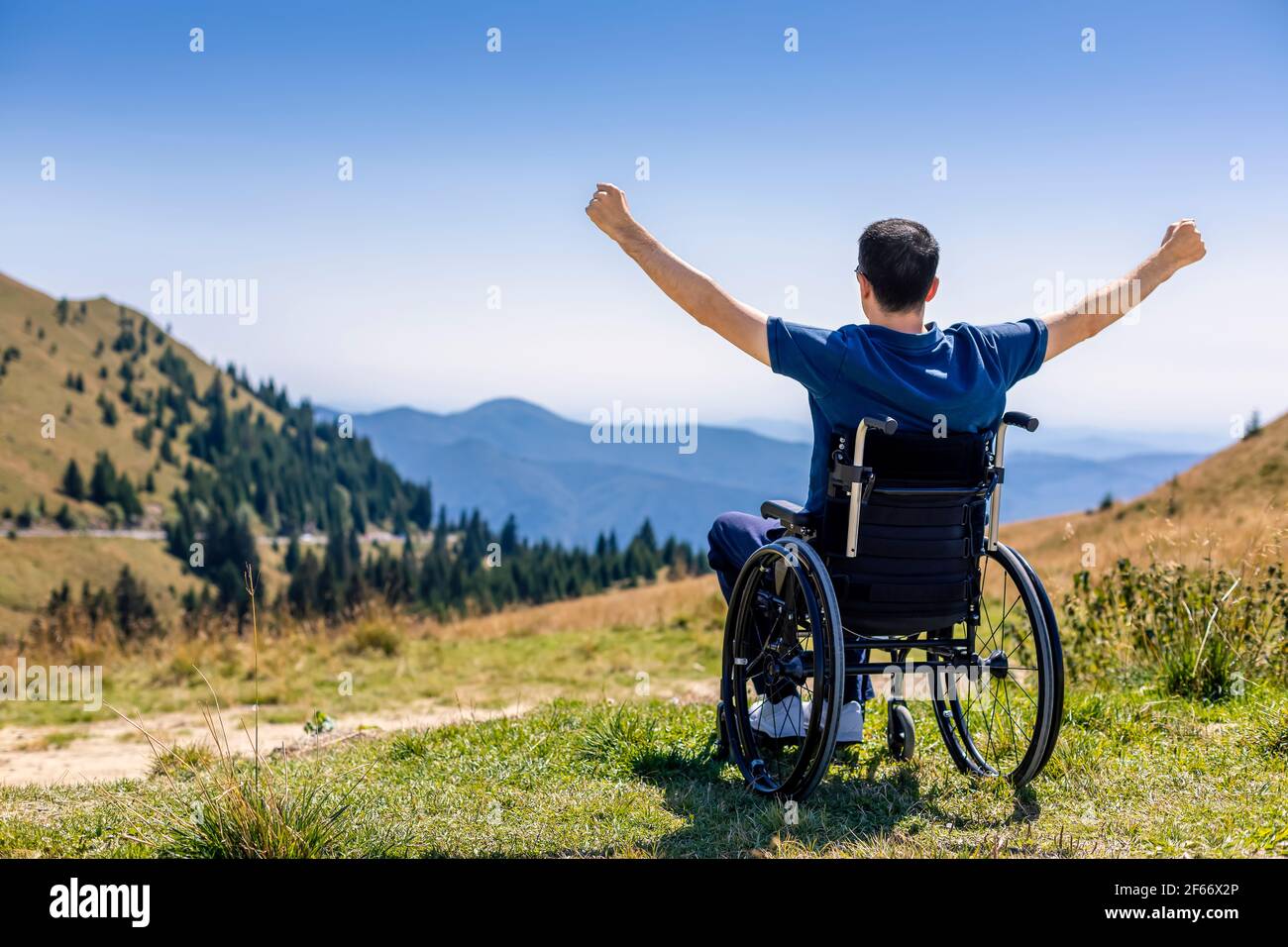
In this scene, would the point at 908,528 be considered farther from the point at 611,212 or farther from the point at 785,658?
the point at 611,212

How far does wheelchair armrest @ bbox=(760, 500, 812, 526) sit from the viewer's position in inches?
153

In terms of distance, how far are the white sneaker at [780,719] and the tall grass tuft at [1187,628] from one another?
2.35m

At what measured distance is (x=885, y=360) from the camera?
146 inches

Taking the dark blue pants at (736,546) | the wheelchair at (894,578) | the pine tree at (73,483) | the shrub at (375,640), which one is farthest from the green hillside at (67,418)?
the wheelchair at (894,578)

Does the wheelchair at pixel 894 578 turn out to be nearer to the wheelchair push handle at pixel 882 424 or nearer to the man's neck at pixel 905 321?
the wheelchair push handle at pixel 882 424

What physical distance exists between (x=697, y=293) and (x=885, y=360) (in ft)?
2.33

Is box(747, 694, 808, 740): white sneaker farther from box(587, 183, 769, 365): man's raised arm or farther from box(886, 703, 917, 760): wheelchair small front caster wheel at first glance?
box(587, 183, 769, 365): man's raised arm

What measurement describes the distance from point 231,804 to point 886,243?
289 cm

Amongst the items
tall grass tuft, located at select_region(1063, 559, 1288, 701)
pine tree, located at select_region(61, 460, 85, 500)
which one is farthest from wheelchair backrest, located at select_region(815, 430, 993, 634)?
pine tree, located at select_region(61, 460, 85, 500)

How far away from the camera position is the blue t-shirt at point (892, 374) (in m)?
3.67

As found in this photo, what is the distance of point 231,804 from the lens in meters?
3.29
